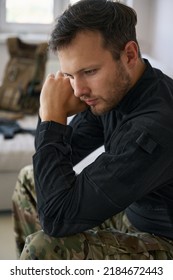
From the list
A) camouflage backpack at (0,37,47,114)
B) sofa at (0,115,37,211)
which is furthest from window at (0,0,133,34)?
sofa at (0,115,37,211)

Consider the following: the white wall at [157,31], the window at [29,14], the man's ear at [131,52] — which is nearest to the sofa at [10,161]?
the white wall at [157,31]

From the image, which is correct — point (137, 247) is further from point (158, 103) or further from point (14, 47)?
point (14, 47)

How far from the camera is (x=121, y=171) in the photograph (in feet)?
3.55

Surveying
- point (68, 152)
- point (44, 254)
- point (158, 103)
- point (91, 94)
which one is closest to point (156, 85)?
point (158, 103)

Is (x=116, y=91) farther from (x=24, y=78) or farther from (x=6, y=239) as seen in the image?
(x=24, y=78)

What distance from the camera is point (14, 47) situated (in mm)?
2949

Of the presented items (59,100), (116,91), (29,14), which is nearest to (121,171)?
(116,91)

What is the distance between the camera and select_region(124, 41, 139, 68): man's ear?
1167mm

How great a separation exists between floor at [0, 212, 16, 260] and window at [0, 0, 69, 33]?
1.99 m

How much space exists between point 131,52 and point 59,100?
0.28 m

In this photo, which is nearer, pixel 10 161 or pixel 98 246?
pixel 98 246

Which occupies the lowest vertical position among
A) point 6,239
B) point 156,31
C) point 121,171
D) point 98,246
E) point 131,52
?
point 6,239

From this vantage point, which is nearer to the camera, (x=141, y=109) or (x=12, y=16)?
(x=141, y=109)

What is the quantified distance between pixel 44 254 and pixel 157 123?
45 centimetres
